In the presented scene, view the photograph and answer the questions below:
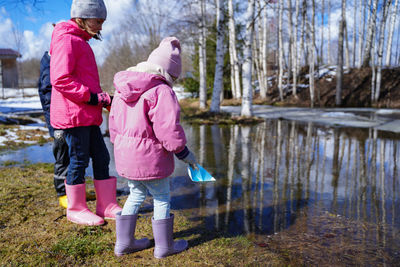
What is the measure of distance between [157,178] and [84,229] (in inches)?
41.4

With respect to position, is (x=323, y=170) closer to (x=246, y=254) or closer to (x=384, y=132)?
(x=246, y=254)

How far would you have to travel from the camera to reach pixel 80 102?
112 inches

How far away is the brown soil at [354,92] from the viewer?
18953 millimetres

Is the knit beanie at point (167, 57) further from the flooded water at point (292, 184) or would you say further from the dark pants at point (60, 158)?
the flooded water at point (292, 184)

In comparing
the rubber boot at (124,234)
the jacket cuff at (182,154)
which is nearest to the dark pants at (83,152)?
the rubber boot at (124,234)

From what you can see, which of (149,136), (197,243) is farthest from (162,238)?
(149,136)

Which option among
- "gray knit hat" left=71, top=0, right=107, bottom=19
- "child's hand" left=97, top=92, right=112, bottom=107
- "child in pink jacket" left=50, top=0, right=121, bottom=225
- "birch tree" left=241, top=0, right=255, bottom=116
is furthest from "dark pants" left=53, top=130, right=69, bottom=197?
"birch tree" left=241, top=0, right=255, bottom=116

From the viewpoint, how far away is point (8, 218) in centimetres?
303

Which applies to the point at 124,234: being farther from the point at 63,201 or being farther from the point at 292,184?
the point at 292,184

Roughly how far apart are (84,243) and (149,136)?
109 centimetres

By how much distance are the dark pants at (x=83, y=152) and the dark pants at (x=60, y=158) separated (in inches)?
8.0

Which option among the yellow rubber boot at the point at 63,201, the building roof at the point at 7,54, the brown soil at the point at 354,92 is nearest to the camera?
the yellow rubber boot at the point at 63,201

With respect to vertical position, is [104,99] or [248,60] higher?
[248,60]

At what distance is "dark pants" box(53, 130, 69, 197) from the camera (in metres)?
3.10
